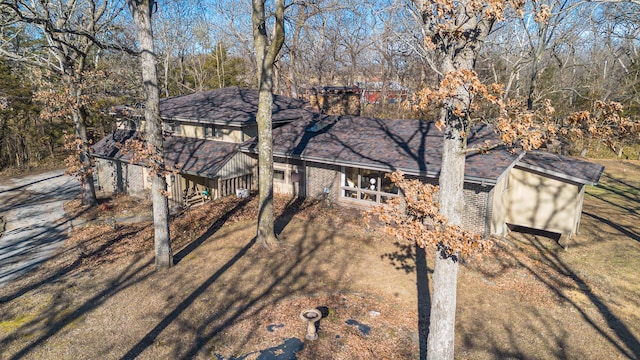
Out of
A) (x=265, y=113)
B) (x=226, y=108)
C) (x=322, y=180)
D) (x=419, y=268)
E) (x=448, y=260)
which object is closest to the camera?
(x=448, y=260)

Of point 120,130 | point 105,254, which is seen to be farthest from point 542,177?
point 120,130

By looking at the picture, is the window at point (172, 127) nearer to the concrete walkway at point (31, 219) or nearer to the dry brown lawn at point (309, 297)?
the concrete walkway at point (31, 219)

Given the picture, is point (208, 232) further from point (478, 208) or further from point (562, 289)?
point (562, 289)

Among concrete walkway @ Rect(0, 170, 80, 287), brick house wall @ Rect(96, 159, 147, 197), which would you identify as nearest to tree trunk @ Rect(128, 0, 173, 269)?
concrete walkway @ Rect(0, 170, 80, 287)

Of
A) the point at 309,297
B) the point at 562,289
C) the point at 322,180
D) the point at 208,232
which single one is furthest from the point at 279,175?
the point at 562,289

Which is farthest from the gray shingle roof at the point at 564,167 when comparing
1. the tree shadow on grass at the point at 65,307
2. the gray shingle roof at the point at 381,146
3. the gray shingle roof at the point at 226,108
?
the tree shadow on grass at the point at 65,307

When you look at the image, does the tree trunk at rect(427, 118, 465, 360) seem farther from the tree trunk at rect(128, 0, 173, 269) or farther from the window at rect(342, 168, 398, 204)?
the window at rect(342, 168, 398, 204)

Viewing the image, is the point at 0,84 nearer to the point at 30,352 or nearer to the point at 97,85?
the point at 97,85

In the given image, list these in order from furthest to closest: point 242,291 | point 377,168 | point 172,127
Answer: point 172,127
point 377,168
point 242,291
